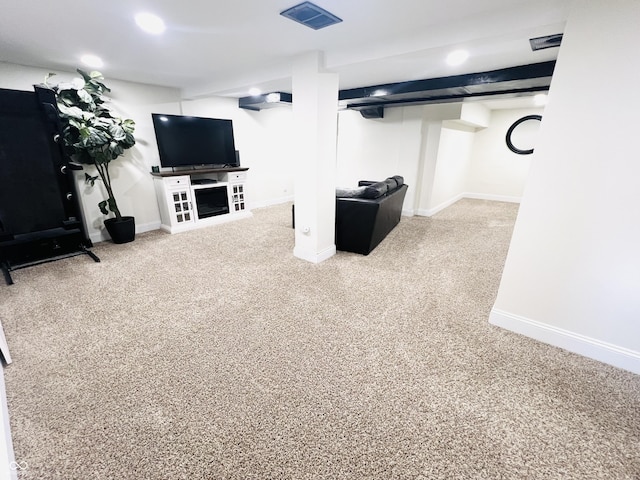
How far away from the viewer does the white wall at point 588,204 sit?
60.8 inches

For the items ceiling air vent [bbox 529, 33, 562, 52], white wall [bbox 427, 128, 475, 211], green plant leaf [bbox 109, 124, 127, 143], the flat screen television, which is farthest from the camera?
white wall [bbox 427, 128, 475, 211]

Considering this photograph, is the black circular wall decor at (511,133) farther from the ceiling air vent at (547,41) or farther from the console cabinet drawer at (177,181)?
the console cabinet drawer at (177,181)

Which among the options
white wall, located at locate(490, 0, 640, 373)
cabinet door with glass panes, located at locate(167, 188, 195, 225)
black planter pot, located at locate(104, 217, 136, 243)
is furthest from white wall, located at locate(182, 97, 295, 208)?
white wall, located at locate(490, 0, 640, 373)

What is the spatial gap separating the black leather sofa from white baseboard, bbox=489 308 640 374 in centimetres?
164

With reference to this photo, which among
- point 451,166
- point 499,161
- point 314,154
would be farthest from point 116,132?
point 499,161

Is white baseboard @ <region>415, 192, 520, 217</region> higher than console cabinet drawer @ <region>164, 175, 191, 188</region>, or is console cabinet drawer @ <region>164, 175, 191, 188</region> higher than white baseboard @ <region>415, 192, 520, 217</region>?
console cabinet drawer @ <region>164, 175, 191, 188</region>

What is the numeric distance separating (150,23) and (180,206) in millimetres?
2793

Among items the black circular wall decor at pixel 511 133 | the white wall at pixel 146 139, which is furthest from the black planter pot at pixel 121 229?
the black circular wall decor at pixel 511 133

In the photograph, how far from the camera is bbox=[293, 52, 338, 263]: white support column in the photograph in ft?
9.31

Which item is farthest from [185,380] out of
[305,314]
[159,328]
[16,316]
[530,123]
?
[530,123]

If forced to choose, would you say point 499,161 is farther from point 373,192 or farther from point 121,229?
point 121,229

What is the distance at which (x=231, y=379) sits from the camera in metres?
1.71

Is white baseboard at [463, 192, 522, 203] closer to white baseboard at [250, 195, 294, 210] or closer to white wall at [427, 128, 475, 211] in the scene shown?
white wall at [427, 128, 475, 211]

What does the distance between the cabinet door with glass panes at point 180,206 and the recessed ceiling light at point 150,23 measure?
2464 millimetres
